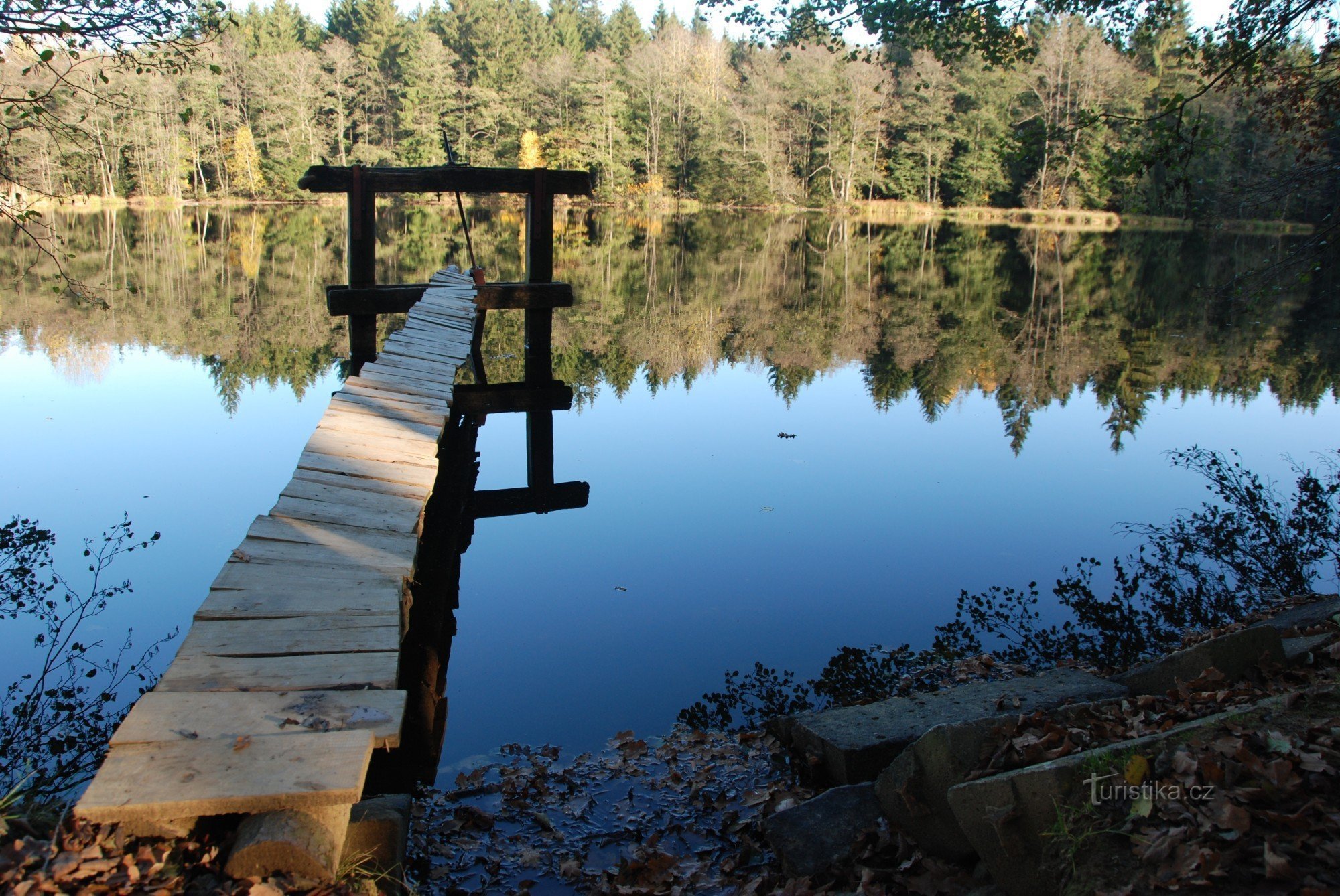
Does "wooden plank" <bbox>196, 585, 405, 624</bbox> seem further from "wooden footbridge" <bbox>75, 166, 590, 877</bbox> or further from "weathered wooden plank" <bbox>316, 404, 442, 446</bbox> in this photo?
"weathered wooden plank" <bbox>316, 404, 442, 446</bbox>

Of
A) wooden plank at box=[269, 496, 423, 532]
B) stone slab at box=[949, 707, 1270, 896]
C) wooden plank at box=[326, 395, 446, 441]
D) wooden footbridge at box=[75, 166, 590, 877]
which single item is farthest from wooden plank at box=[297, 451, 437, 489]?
stone slab at box=[949, 707, 1270, 896]

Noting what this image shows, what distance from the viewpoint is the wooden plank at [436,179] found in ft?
32.8

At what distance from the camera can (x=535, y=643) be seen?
5953 mm

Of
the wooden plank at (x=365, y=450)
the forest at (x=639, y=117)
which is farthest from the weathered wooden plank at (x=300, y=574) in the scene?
the forest at (x=639, y=117)

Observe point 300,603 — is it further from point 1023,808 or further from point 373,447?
point 1023,808

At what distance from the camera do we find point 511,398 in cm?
1113

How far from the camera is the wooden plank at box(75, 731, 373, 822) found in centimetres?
244

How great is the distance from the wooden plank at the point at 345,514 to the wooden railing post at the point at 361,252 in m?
5.39

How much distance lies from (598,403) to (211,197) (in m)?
43.6

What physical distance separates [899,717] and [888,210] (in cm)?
5082

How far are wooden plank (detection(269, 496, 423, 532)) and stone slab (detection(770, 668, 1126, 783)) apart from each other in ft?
6.98

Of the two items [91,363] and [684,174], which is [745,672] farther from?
[684,174]

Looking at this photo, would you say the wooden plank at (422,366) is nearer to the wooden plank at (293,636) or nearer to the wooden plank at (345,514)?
the wooden plank at (345,514)

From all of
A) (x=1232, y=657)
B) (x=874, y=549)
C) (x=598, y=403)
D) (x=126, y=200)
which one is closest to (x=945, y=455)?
(x=874, y=549)
